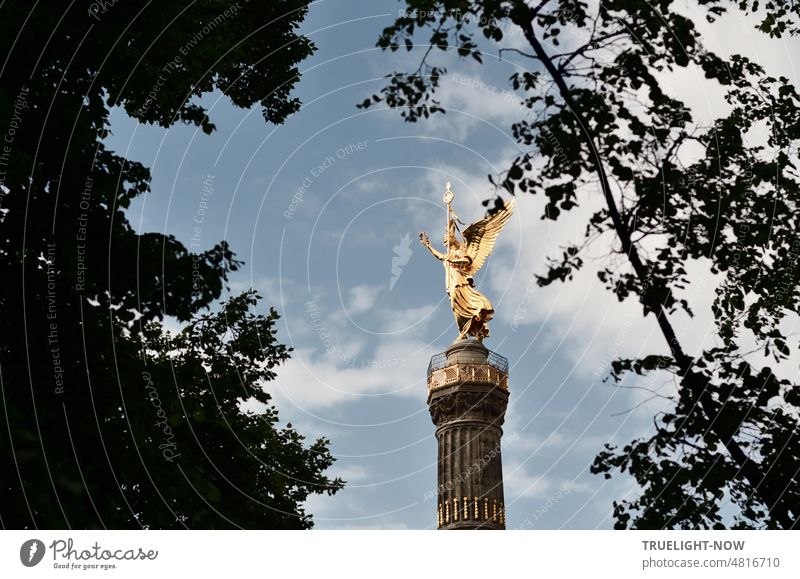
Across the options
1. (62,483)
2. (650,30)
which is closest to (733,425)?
(650,30)

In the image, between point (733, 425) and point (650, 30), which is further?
point (650, 30)

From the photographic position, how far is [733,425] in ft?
30.6

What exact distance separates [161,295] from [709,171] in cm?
696

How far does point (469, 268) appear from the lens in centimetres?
3216

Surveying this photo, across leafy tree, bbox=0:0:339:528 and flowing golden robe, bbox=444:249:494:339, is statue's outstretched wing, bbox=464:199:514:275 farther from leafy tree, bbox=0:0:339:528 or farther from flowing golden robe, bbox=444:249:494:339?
leafy tree, bbox=0:0:339:528

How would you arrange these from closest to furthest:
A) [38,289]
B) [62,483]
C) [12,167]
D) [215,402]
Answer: [62,483], [12,167], [38,289], [215,402]

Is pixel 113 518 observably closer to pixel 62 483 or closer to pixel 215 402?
pixel 62 483

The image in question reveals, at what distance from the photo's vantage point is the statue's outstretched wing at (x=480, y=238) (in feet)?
106
